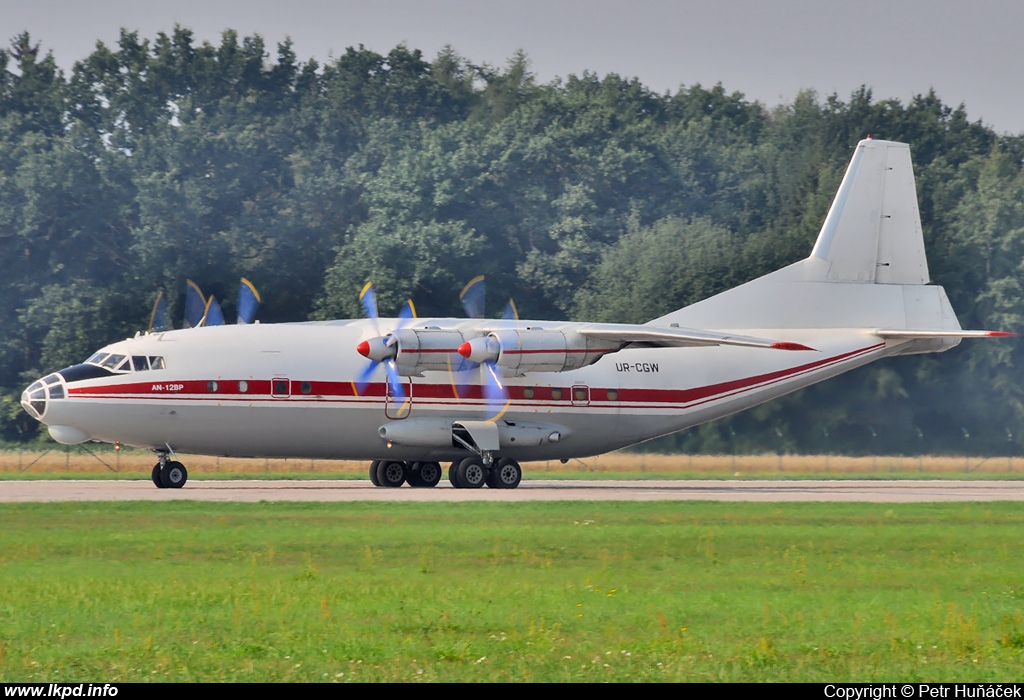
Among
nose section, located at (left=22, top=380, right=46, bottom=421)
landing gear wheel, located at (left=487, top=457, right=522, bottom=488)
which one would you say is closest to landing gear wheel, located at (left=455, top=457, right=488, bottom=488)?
landing gear wheel, located at (left=487, top=457, right=522, bottom=488)

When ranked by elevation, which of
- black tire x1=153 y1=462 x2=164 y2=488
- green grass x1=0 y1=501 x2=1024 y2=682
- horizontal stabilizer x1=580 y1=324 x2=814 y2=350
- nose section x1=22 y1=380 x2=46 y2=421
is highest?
horizontal stabilizer x1=580 y1=324 x2=814 y2=350

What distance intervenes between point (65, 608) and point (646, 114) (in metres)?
79.5

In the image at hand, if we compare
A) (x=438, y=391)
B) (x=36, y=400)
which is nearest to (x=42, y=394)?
(x=36, y=400)

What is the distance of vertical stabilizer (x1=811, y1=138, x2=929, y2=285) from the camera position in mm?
37312

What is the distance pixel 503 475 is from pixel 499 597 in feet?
60.3

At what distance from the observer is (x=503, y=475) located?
33.8 meters

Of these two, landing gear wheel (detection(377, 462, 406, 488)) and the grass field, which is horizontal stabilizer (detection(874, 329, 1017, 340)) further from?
landing gear wheel (detection(377, 462, 406, 488))

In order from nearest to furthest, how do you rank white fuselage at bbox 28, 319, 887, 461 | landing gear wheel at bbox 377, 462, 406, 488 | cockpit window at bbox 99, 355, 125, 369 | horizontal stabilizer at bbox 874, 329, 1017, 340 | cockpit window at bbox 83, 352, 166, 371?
white fuselage at bbox 28, 319, 887, 461 < cockpit window at bbox 83, 352, 166, 371 < cockpit window at bbox 99, 355, 125, 369 < horizontal stabilizer at bbox 874, 329, 1017, 340 < landing gear wheel at bbox 377, 462, 406, 488

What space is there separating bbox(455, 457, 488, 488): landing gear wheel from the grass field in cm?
901

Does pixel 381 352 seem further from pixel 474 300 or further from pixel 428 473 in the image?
pixel 428 473

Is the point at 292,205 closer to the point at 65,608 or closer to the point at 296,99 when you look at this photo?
the point at 296,99

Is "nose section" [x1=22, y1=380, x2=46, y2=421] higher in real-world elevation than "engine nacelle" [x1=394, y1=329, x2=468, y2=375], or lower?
lower

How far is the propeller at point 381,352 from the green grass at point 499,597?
261 inches

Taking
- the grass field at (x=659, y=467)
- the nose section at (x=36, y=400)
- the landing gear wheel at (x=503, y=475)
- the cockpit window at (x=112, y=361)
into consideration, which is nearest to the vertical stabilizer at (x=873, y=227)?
the grass field at (x=659, y=467)
